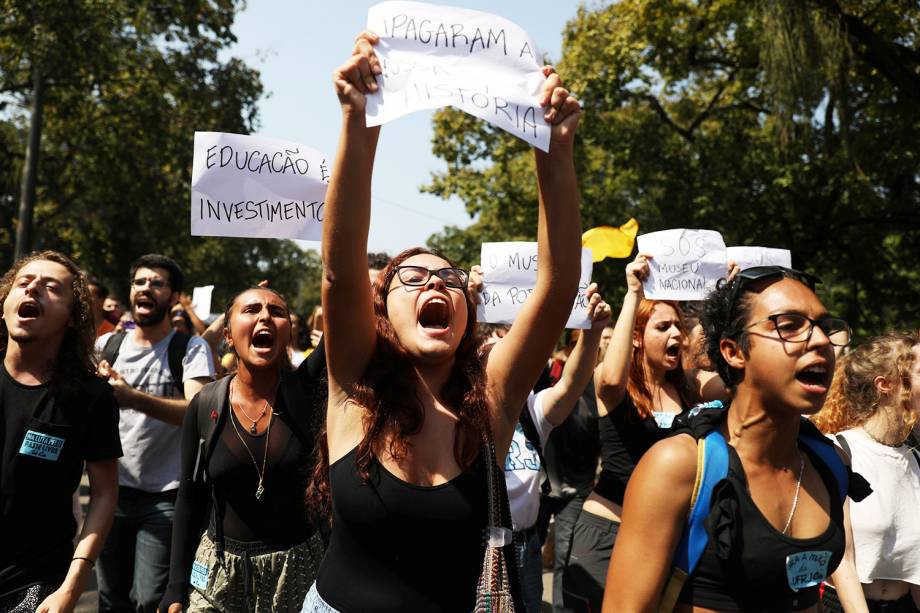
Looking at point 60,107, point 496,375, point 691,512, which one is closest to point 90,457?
point 496,375

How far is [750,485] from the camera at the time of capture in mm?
2457

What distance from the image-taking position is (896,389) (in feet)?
12.7

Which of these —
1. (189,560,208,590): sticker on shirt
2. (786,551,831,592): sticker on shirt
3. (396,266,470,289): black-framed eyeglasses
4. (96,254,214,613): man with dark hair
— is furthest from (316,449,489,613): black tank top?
(96,254,214,613): man with dark hair

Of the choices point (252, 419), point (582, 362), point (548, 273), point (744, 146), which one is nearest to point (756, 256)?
point (582, 362)

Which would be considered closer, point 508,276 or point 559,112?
point 559,112

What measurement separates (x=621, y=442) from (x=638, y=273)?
3.33 ft

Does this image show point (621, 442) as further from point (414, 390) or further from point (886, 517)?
point (414, 390)

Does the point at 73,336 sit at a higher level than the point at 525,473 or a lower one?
higher

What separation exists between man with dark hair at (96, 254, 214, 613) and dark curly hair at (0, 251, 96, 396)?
86 centimetres

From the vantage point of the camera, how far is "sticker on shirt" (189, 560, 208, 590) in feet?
12.4

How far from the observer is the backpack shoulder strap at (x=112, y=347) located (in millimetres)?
5410

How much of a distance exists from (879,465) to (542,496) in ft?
6.16

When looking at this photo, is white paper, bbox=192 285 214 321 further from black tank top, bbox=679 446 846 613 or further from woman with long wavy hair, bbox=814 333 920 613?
black tank top, bbox=679 446 846 613

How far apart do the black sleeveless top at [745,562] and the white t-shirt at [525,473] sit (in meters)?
2.05
